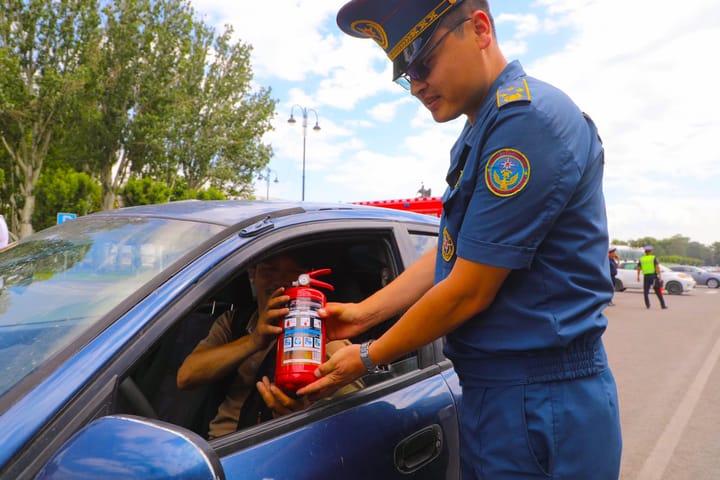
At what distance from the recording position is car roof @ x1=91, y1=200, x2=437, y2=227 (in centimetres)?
184

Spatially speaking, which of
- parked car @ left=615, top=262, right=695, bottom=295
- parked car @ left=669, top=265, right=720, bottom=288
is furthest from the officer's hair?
parked car @ left=669, top=265, right=720, bottom=288

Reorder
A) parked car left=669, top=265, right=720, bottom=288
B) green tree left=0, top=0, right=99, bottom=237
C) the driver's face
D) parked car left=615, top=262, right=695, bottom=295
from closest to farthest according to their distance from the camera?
the driver's face
green tree left=0, top=0, right=99, bottom=237
parked car left=615, top=262, right=695, bottom=295
parked car left=669, top=265, right=720, bottom=288

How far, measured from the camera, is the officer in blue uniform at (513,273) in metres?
1.32

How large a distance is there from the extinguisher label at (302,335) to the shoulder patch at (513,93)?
803 mm

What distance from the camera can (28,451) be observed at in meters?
1.09

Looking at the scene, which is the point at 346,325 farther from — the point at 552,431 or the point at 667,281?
the point at 667,281

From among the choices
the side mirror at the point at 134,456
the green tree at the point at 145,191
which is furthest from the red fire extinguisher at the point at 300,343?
the green tree at the point at 145,191

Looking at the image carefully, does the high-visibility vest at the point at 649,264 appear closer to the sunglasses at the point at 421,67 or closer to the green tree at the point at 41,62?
the sunglasses at the point at 421,67

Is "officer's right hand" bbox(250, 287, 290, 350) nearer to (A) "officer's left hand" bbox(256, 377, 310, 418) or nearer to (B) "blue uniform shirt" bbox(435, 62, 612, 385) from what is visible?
(A) "officer's left hand" bbox(256, 377, 310, 418)

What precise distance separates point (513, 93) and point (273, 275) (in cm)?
116

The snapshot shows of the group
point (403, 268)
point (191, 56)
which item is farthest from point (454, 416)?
point (191, 56)

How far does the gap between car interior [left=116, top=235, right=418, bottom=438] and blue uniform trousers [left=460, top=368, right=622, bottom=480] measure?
1.95 ft

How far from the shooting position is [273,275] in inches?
83.9

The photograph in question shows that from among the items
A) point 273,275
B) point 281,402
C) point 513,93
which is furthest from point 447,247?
point 273,275
